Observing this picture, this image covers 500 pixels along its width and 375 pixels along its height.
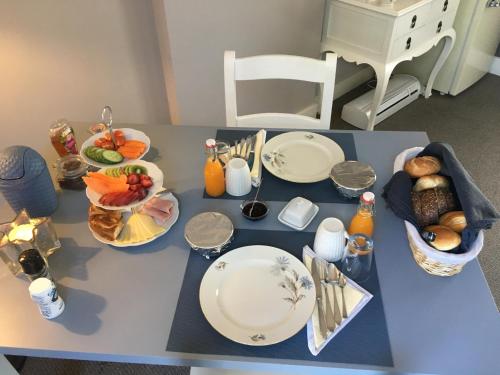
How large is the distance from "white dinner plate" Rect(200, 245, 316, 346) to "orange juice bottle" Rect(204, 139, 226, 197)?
8.4 inches

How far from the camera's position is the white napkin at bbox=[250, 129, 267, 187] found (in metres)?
1.14

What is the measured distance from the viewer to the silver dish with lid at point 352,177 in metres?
1.07

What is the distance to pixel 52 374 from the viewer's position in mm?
1442

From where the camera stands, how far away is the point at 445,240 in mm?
861

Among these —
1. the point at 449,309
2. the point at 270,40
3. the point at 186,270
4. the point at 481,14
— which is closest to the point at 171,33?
the point at 270,40

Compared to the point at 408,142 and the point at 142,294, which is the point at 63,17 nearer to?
the point at 142,294

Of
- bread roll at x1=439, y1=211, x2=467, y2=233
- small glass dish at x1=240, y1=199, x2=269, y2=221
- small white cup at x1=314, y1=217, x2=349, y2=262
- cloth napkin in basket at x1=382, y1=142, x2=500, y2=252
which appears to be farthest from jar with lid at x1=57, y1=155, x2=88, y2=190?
bread roll at x1=439, y1=211, x2=467, y2=233

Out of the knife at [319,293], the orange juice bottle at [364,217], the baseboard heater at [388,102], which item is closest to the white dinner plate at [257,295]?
the knife at [319,293]

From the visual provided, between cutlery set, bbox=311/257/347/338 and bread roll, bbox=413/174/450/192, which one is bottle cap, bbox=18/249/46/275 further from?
bread roll, bbox=413/174/450/192

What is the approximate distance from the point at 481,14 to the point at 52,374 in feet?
9.52

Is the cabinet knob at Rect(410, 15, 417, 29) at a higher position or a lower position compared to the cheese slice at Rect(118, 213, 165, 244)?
higher

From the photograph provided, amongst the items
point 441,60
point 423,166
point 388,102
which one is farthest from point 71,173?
point 441,60

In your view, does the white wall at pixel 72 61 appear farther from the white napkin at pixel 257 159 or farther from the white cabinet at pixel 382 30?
the white cabinet at pixel 382 30

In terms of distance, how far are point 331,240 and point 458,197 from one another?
1.00 feet
